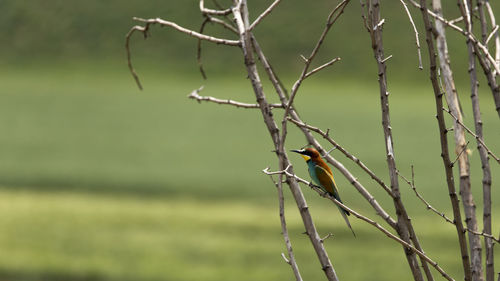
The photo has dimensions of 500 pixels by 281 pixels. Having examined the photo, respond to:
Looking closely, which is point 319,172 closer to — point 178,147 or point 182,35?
point 178,147

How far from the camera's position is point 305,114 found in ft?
79.0

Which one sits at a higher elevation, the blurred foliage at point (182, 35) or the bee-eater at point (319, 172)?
the blurred foliage at point (182, 35)

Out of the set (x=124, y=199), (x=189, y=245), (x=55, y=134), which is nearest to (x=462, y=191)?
(x=189, y=245)

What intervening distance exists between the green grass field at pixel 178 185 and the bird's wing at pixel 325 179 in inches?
210

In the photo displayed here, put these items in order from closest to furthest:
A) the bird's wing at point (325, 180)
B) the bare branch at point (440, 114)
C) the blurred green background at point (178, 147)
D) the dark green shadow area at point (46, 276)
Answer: the bare branch at point (440, 114) → the bird's wing at point (325, 180) → the dark green shadow area at point (46, 276) → the blurred green background at point (178, 147)

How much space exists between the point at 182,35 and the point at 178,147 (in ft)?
59.7

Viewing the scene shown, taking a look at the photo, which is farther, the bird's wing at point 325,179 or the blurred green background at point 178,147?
the blurred green background at point 178,147

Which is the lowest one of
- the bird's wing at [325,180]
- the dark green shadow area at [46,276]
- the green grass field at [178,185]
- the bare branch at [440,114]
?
the bare branch at [440,114]

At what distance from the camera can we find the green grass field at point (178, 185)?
9312 mm

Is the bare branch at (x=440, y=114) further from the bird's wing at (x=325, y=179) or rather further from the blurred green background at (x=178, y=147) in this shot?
the blurred green background at (x=178, y=147)

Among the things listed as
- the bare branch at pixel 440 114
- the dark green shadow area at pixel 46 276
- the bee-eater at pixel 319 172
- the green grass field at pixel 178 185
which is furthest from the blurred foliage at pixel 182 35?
the bare branch at pixel 440 114

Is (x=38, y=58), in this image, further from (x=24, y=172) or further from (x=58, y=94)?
(x=24, y=172)

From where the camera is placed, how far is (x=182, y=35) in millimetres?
36906

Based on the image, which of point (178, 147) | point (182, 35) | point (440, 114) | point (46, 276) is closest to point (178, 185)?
point (178, 147)
